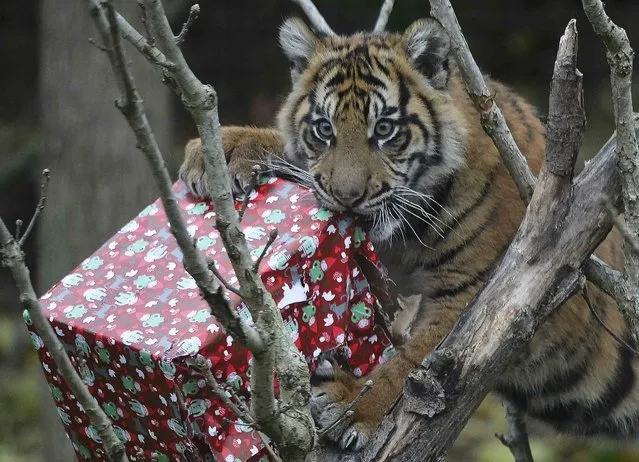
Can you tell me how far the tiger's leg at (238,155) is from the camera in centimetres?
296

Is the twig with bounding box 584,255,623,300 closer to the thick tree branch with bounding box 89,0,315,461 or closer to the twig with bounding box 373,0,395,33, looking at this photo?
the thick tree branch with bounding box 89,0,315,461

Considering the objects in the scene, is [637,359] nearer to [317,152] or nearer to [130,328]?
[317,152]

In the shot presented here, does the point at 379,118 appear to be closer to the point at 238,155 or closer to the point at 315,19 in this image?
the point at 238,155

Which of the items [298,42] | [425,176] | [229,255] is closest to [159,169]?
[229,255]

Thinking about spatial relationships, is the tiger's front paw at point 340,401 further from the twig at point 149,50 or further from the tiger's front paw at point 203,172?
the twig at point 149,50

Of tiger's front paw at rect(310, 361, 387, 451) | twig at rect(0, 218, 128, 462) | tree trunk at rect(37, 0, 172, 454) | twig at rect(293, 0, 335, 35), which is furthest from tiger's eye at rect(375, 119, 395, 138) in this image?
tree trunk at rect(37, 0, 172, 454)

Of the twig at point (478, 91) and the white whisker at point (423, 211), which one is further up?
the twig at point (478, 91)

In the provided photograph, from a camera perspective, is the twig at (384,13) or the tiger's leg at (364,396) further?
the twig at (384,13)

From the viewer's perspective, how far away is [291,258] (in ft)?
7.91

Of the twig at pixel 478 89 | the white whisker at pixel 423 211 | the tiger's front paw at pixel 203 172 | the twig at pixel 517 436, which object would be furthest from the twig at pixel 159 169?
the twig at pixel 517 436

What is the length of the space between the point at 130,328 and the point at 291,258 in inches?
15.2

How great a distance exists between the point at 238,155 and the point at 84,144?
2.09m

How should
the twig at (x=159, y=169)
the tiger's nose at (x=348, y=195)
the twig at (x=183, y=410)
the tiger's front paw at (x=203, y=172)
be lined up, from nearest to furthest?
the twig at (x=159, y=169) < the twig at (x=183, y=410) < the tiger's nose at (x=348, y=195) < the tiger's front paw at (x=203, y=172)

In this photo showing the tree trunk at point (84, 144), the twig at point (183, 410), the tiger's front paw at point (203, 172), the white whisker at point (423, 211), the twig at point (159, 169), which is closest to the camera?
the twig at point (159, 169)
